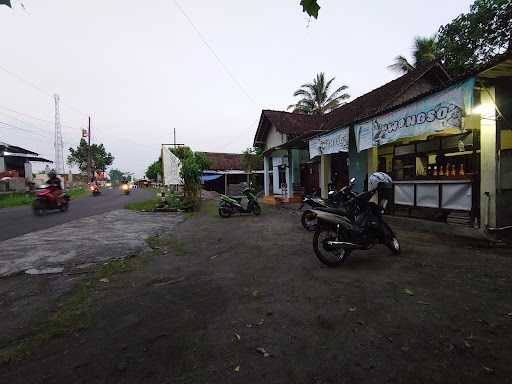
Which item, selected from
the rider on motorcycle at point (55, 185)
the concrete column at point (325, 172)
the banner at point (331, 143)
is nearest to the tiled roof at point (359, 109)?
the banner at point (331, 143)

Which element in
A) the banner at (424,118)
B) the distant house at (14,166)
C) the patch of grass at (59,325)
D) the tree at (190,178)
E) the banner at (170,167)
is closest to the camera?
the patch of grass at (59,325)

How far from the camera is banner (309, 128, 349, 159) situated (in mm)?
9805

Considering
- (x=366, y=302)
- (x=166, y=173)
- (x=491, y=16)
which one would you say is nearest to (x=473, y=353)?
(x=366, y=302)

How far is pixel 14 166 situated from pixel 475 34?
41.2m

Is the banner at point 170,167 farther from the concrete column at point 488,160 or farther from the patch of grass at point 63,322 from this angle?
the concrete column at point 488,160

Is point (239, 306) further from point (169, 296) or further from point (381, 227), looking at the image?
point (381, 227)

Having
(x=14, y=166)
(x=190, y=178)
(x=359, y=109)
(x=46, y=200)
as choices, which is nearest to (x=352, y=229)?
(x=190, y=178)

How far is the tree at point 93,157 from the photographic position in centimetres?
5415

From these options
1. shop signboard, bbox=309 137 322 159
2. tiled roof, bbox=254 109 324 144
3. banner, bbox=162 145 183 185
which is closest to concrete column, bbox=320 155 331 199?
shop signboard, bbox=309 137 322 159

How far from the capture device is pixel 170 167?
13.8 metres

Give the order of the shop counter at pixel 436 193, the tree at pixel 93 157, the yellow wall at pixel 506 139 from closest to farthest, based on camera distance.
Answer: the yellow wall at pixel 506 139 → the shop counter at pixel 436 193 → the tree at pixel 93 157

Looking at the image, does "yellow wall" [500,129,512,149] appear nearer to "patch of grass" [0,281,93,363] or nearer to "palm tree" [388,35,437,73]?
"patch of grass" [0,281,93,363]

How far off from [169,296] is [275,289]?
1.42 m

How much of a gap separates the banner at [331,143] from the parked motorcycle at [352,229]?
509 cm
